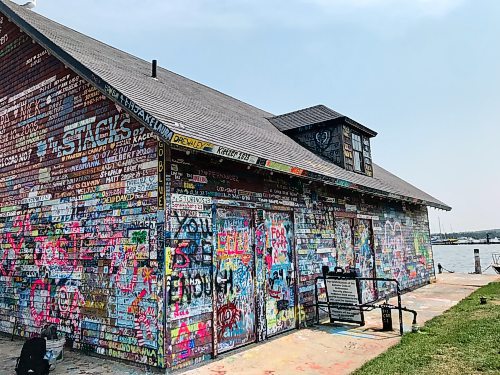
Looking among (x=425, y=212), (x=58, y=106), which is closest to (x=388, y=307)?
(x=58, y=106)

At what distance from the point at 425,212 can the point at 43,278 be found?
16501 millimetres

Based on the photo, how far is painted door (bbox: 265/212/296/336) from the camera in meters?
8.12

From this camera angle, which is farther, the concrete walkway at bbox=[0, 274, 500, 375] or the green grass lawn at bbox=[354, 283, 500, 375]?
the concrete walkway at bbox=[0, 274, 500, 375]

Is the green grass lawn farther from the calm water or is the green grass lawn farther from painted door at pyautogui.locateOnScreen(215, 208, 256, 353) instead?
the calm water

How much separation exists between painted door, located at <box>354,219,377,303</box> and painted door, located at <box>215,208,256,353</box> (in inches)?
202

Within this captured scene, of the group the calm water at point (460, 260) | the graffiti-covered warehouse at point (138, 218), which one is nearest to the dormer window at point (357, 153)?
the graffiti-covered warehouse at point (138, 218)

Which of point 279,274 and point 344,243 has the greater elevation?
point 344,243

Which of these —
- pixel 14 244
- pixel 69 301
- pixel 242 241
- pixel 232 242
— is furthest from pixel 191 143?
pixel 14 244

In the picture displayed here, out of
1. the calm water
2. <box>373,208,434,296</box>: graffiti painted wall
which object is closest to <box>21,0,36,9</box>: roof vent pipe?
<box>373,208,434,296</box>: graffiti painted wall

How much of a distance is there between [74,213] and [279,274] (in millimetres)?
4359

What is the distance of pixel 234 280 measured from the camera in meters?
7.27

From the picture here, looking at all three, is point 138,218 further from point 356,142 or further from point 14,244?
point 356,142

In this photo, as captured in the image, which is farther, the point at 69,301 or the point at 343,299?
the point at 343,299

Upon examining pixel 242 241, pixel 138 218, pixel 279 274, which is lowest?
pixel 279 274
